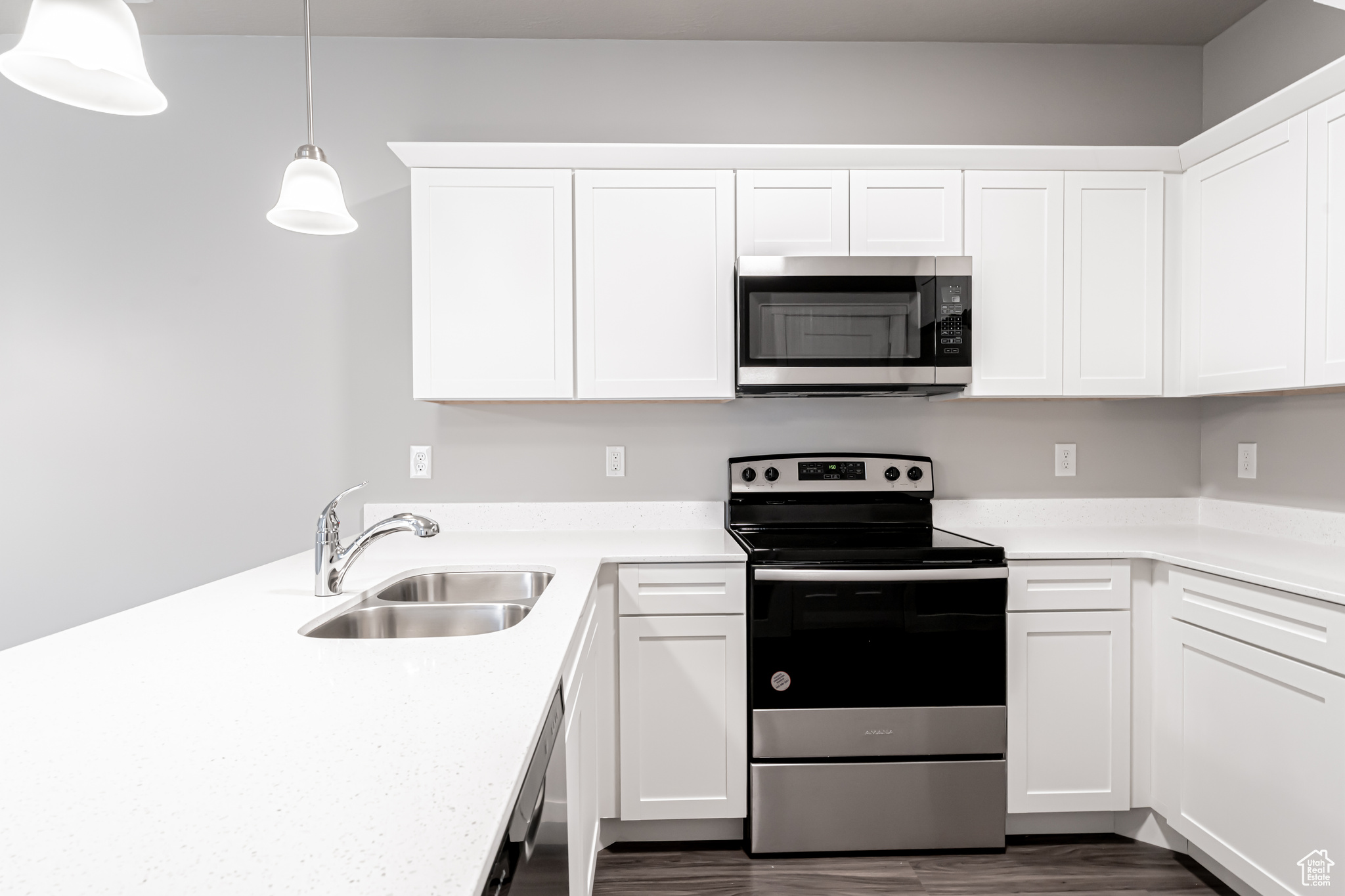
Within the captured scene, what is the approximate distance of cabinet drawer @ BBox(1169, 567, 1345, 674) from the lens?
4.80 feet

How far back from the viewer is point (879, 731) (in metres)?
1.92

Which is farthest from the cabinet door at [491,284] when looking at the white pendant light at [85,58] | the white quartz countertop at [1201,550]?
the white quartz countertop at [1201,550]

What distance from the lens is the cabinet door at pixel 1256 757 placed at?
1.49 metres

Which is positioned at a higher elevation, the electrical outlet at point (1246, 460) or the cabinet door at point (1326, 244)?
the cabinet door at point (1326, 244)

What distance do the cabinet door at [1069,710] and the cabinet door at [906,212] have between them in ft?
3.91

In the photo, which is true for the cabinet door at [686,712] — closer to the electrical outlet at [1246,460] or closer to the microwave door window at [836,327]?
the microwave door window at [836,327]

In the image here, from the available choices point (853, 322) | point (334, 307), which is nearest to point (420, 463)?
point (334, 307)

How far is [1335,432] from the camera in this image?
2006 millimetres

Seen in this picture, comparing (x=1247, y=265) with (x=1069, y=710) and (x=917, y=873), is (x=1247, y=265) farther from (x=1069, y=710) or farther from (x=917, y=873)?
(x=917, y=873)

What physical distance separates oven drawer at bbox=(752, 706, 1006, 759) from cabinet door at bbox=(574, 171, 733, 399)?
1.02 m

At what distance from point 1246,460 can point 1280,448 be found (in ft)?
0.44

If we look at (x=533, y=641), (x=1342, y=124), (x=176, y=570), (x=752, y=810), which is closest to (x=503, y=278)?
(x=533, y=641)

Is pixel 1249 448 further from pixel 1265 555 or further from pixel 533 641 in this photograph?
pixel 533 641

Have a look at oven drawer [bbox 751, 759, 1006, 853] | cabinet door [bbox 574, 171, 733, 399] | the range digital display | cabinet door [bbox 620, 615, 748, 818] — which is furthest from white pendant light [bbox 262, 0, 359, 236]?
oven drawer [bbox 751, 759, 1006, 853]
